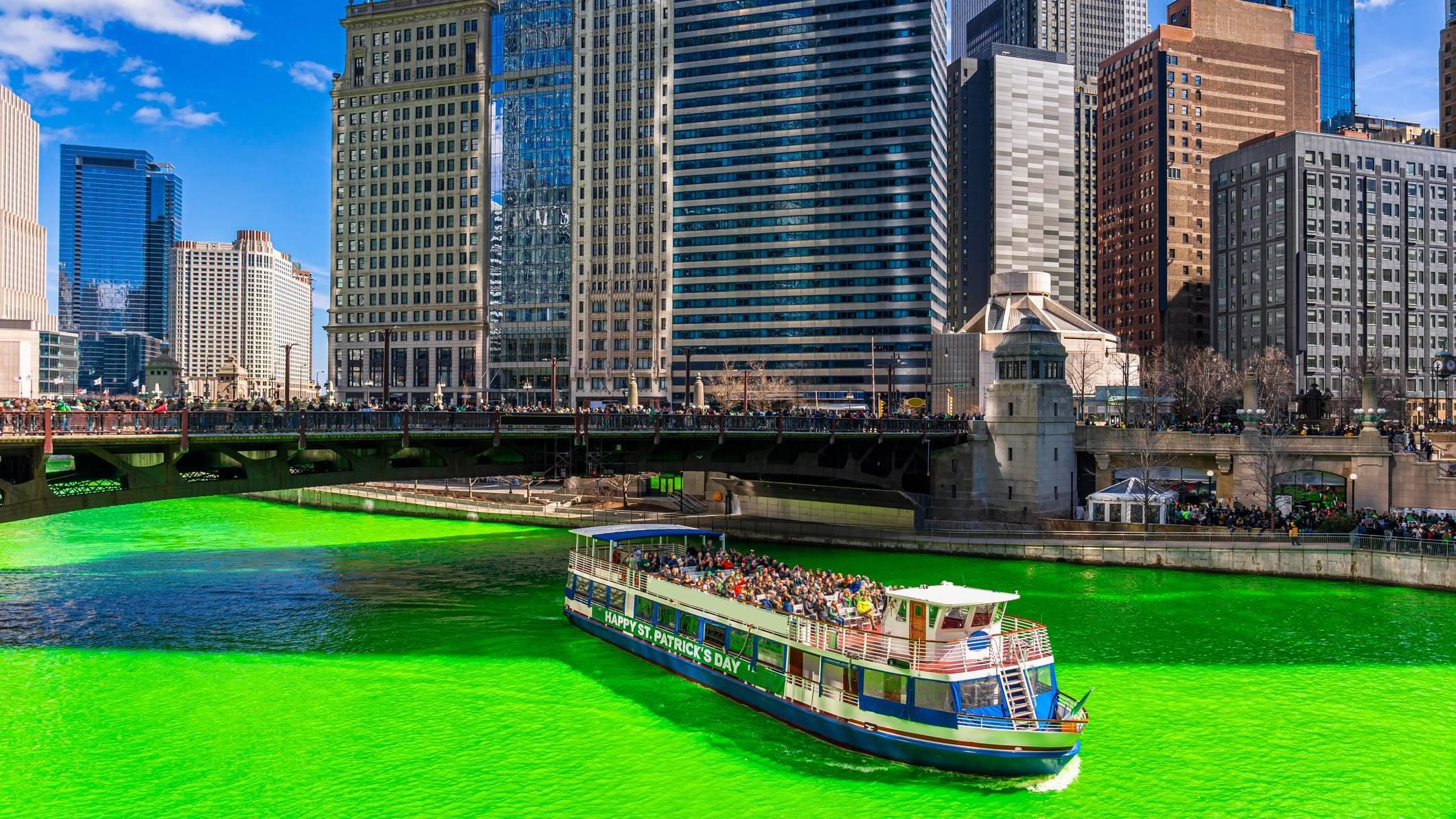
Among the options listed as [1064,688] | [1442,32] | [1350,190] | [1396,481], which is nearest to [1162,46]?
[1442,32]

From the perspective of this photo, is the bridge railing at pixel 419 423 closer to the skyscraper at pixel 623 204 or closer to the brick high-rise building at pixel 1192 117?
the skyscraper at pixel 623 204

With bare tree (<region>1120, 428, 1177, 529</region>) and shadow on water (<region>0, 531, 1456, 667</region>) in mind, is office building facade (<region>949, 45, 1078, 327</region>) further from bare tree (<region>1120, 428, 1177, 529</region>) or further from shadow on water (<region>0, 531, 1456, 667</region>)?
shadow on water (<region>0, 531, 1456, 667</region>)

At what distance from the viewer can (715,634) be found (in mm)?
39156

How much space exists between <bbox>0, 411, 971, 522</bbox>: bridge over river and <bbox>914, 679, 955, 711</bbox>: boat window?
29922 millimetres

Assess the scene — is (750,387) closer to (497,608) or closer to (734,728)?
(497,608)

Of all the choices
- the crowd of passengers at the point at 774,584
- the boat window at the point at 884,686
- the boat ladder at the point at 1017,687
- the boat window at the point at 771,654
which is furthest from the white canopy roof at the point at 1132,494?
the boat window at the point at 884,686

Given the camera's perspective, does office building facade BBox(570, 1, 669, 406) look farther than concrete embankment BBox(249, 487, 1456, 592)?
Yes

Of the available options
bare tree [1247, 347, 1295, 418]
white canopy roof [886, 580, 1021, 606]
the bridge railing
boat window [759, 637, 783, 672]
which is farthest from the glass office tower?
white canopy roof [886, 580, 1021, 606]

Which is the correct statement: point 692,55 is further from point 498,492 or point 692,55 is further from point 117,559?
point 117,559

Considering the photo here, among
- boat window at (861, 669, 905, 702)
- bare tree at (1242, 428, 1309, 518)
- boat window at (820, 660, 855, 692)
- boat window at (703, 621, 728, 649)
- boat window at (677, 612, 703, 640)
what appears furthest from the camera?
bare tree at (1242, 428, 1309, 518)

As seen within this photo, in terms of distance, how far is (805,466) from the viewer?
72188mm

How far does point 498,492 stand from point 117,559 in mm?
37186

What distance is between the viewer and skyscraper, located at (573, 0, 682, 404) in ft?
536

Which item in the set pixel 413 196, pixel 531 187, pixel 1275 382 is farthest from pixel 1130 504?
pixel 413 196
